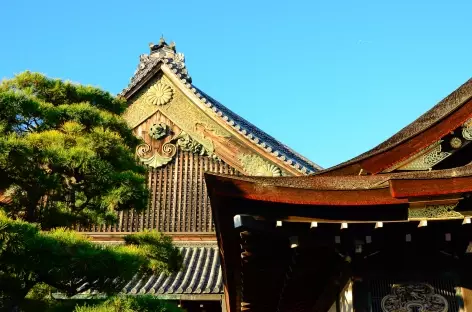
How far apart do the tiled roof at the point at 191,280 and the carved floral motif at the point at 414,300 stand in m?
6.26

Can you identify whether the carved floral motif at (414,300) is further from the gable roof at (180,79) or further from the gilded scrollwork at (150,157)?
the gilded scrollwork at (150,157)

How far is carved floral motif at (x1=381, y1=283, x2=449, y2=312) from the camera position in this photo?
509cm

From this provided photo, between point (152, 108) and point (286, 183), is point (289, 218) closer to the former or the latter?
point (286, 183)

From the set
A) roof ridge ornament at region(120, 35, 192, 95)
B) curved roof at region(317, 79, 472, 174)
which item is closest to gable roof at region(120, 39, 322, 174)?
roof ridge ornament at region(120, 35, 192, 95)

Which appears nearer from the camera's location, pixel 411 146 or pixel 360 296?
pixel 360 296

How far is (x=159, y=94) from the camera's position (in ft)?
53.2

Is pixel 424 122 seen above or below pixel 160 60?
below

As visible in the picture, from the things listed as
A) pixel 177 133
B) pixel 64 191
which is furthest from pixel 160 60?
pixel 64 191

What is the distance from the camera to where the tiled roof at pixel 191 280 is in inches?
456

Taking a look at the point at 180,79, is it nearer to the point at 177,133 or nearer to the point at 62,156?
the point at 177,133

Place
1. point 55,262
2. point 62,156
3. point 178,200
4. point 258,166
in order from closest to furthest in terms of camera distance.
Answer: point 55,262 < point 62,156 < point 178,200 < point 258,166

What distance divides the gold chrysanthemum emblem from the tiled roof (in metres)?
4.15

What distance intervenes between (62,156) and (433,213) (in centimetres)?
450

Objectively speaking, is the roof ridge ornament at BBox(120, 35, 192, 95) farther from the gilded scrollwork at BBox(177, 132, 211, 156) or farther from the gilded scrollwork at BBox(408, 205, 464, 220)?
the gilded scrollwork at BBox(408, 205, 464, 220)
